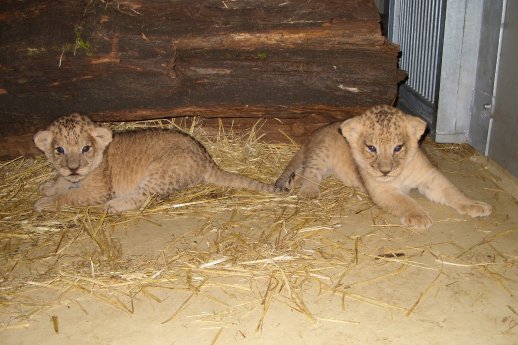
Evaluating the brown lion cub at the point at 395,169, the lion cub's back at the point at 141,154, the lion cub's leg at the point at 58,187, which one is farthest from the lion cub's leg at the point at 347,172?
the lion cub's leg at the point at 58,187

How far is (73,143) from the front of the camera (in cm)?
502

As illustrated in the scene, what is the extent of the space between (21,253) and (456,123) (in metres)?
4.93

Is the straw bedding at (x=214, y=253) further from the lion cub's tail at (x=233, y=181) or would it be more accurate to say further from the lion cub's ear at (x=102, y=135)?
the lion cub's ear at (x=102, y=135)

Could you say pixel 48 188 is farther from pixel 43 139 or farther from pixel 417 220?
pixel 417 220

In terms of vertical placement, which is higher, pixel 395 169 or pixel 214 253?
pixel 395 169

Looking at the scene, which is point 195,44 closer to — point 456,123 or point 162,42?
point 162,42

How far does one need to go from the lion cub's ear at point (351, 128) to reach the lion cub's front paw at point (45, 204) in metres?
2.86

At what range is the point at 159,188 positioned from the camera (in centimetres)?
519

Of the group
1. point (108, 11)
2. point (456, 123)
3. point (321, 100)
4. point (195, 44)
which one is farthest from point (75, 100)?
point (456, 123)

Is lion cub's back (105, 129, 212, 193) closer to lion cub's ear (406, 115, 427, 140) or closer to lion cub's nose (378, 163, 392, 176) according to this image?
lion cub's nose (378, 163, 392, 176)

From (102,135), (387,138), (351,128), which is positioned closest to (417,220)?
(387,138)

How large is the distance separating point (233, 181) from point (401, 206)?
167 centimetres

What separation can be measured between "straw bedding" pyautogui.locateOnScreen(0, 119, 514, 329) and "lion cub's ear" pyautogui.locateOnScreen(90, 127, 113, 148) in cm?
66

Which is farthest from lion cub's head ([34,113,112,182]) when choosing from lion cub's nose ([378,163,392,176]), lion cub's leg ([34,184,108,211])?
lion cub's nose ([378,163,392,176])
